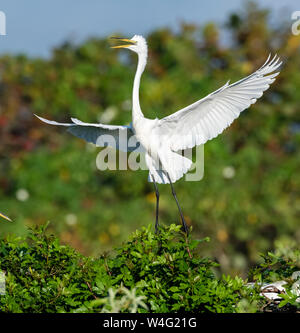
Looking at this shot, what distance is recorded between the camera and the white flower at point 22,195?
1004 centimetres

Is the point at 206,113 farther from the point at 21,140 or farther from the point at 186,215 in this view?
the point at 21,140

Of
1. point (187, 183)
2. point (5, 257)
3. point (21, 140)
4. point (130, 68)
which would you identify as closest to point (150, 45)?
point (130, 68)

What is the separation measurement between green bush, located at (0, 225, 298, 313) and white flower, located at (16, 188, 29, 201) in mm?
6674

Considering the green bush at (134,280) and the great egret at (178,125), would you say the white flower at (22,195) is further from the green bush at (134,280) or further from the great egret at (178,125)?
the green bush at (134,280)

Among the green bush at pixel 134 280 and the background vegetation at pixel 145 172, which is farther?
the background vegetation at pixel 145 172

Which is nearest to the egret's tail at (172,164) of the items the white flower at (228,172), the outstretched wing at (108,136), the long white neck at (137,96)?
the outstretched wing at (108,136)

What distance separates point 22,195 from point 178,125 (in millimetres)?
6194

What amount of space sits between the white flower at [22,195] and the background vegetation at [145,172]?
3 centimetres

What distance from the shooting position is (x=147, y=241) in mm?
3252

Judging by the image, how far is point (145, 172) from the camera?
996 cm

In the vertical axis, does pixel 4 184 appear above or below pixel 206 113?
above

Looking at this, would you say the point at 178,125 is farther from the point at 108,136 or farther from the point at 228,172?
the point at 228,172

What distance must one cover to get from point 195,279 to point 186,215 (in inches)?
253

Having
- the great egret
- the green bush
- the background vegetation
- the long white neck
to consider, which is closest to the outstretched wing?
the great egret
